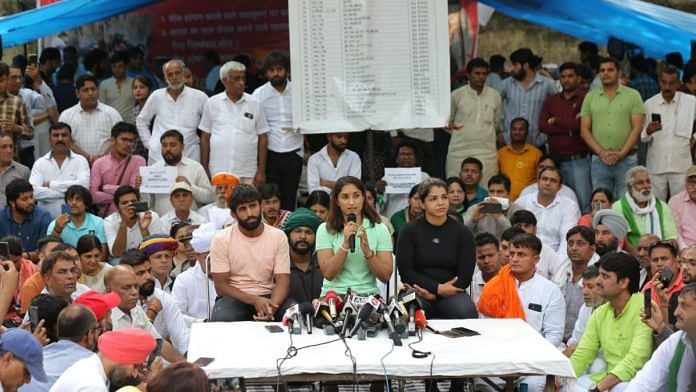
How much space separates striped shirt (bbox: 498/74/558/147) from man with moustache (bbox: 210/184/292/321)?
187 inches

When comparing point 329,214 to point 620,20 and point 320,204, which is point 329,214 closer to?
point 320,204

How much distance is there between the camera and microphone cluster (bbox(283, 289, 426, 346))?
7.73m

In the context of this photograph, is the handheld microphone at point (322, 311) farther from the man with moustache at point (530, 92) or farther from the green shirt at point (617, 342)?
the man with moustache at point (530, 92)

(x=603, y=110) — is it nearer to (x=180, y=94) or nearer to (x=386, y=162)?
(x=386, y=162)

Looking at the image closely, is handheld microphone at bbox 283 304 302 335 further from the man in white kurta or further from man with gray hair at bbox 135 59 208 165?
the man in white kurta

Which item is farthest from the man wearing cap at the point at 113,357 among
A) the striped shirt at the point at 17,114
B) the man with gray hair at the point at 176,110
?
the striped shirt at the point at 17,114

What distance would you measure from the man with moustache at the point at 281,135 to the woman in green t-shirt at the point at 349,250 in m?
3.25

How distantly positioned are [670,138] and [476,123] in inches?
72.2

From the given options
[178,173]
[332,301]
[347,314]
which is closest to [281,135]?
[178,173]

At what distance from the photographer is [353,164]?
472 inches

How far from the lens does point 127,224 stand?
1092cm

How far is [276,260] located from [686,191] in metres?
4.26

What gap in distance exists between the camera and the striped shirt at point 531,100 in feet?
42.6

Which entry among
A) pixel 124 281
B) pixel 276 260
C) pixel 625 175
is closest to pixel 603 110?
pixel 625 175
